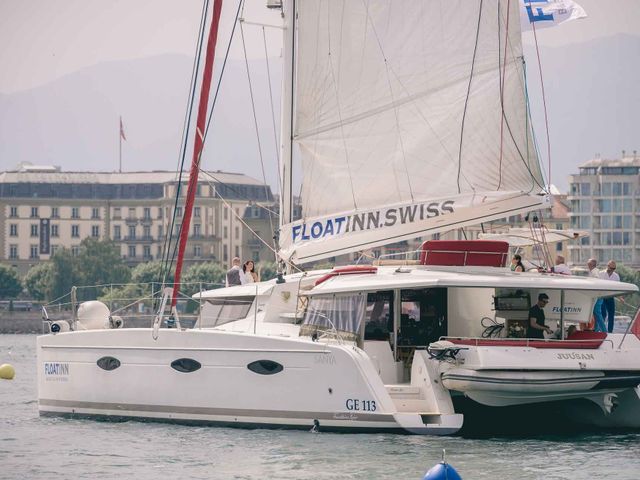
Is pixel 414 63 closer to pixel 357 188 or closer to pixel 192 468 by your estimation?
pixel 357 188

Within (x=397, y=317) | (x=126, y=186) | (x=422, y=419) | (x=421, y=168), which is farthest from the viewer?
(x=126, y=186)

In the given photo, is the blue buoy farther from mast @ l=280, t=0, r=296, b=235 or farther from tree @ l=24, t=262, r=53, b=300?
tree @ l=24, t=262, r=53, b=300

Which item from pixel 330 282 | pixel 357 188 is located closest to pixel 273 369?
pixel 330 282

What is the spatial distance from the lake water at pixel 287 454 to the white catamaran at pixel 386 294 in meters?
0.41

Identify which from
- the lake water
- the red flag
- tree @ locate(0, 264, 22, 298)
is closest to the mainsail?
the red flag

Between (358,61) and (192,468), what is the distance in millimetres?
7783

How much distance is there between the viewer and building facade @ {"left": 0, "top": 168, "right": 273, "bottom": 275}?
17775cm

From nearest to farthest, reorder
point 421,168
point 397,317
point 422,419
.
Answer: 1. point 422,419
2. point 397,317
3. point 421,168

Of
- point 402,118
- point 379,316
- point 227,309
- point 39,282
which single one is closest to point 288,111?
point 402,118

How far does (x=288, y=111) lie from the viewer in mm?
24266

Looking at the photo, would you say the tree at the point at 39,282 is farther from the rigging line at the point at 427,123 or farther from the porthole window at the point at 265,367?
the porthole window at the point at 265,367

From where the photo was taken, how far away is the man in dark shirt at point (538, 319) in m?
21.8

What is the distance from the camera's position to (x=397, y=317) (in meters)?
22.1

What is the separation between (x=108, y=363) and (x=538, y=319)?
613 cm
